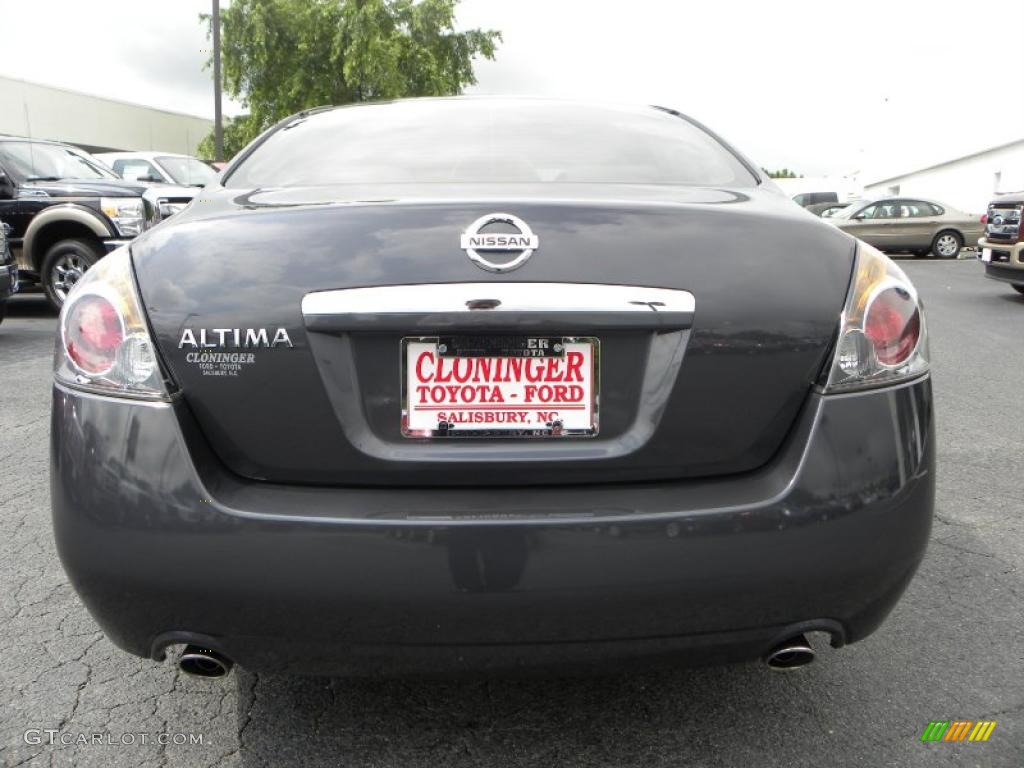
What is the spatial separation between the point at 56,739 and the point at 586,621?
1333mm

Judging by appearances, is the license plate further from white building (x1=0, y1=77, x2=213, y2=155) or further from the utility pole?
white building (x1=0, y1=77, x2=213, y2=155)

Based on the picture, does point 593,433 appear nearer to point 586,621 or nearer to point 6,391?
point 586,621

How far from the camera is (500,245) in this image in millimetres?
1805

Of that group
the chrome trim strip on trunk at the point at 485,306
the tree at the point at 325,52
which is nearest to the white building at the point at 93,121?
the tree at the point at 325,52

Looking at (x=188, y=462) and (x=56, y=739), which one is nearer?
(x=188, y=462)

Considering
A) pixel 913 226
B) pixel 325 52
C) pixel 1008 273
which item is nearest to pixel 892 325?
pixel 1008 273

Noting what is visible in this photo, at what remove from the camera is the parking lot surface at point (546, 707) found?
2.17 metres

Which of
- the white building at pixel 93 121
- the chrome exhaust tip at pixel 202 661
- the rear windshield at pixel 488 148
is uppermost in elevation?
the white building at pixel 93 121

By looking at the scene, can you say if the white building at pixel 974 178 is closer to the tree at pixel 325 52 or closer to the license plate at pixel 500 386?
the tree at pixel 325 52

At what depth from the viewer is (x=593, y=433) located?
183 cm

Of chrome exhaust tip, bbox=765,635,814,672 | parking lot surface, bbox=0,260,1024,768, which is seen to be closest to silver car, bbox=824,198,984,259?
parking lot surface, bbox=0,260,1024,768

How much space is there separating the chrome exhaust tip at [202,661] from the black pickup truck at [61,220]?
8187 mm

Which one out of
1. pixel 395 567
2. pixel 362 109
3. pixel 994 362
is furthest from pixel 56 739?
pixel 994 362

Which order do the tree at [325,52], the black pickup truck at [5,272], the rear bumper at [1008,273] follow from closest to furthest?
the black pickup truck at [5,272] < the rear bumper at [1008,273] < the tree at [325,52]
